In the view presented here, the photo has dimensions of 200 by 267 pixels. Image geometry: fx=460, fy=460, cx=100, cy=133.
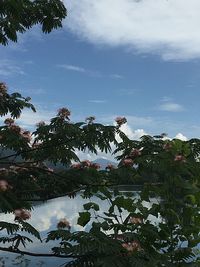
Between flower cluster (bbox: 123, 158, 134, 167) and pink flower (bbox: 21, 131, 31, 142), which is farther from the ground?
pink flower (bbox: 21, 131, 31, 142)

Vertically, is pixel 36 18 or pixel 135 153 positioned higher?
pixel 36 18

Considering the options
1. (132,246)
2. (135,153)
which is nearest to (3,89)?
(135,153)

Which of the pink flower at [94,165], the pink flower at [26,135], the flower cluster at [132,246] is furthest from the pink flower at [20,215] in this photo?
the pink flower at [26,135]

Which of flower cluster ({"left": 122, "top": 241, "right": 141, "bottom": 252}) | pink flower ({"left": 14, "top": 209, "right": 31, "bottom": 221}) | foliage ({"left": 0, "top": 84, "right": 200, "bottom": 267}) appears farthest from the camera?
foliage ({"left": 0, "top": 84, "right": 200, "bottom": 267})

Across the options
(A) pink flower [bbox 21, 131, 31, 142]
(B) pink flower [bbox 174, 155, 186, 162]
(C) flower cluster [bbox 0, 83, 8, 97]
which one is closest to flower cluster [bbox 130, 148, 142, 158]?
(B) pink flower [bbox 174, 155, 186, 162]

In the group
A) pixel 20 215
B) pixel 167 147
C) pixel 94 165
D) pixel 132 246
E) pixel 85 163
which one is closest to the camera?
pixel 20 215

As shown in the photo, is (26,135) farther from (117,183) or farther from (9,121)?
(117,183)

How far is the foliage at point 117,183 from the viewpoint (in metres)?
4.86

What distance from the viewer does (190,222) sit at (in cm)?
552

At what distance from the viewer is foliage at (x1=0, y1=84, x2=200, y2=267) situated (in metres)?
4.86

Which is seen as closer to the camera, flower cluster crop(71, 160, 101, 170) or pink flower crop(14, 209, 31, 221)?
pink flower crop(14, 209, 31, 221)

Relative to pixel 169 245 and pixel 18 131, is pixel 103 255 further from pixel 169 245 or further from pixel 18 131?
pixel 18 131

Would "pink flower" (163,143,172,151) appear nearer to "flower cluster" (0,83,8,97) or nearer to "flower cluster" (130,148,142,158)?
"flower cluster" (130,148,142,158)

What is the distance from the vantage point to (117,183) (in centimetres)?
554
